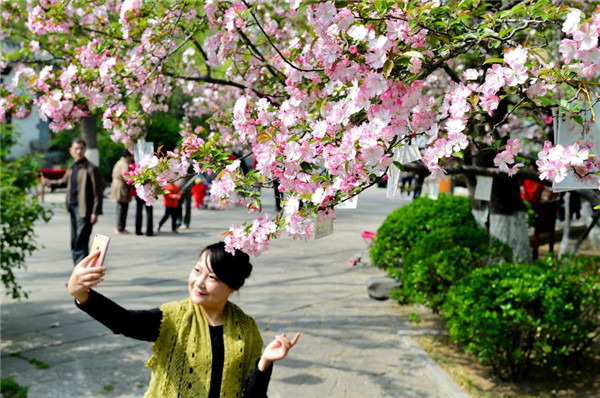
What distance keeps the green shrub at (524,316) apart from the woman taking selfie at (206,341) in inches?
103

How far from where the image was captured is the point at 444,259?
6414 millimetres

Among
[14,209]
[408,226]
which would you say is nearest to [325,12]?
[14,209]

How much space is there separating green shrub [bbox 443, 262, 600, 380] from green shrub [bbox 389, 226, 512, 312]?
98cm

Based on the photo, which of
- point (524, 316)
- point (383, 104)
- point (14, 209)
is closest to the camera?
point (383, 104)

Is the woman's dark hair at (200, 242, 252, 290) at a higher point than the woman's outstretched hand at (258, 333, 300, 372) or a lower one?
higher

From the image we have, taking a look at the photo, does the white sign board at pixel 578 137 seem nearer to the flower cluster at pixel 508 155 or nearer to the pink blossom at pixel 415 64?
the flower cluster at pixel 508 155

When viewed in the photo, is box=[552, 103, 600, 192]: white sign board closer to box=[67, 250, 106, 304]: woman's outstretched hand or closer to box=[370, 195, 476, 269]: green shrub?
box=[67, 250, 106, 304]: woman's outstretched hand

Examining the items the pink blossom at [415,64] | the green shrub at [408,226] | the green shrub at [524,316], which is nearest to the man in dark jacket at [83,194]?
the green shrub at [408,226]

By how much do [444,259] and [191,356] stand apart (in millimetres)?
3992

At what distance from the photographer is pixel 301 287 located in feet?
28.5

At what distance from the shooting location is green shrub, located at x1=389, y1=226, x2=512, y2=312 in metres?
6.34

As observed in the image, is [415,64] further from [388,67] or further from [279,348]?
[279,348]

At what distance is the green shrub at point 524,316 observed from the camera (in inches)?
195

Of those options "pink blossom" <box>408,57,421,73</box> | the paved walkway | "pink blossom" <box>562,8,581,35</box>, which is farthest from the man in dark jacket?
"pink blossom" <box>562,8,581,35</box>
